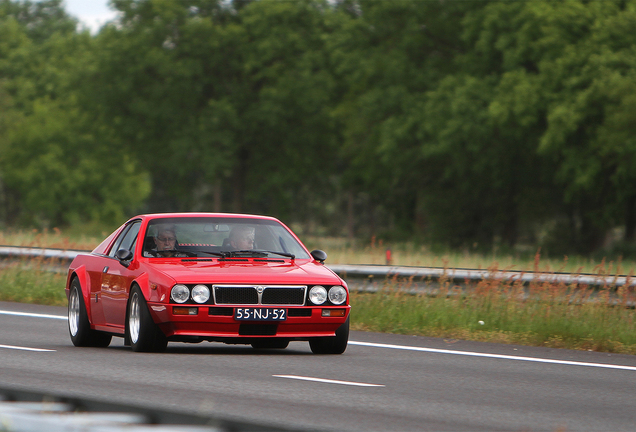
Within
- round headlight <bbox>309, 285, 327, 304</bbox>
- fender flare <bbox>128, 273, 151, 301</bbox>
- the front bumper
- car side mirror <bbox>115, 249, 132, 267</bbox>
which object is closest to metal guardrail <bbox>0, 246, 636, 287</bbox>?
round headlight <bbox>309, 285, 327, 304</bbox>

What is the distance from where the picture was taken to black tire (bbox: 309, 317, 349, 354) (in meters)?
11.4

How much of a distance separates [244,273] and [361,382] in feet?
6.30

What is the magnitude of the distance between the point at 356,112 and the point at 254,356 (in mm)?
40517

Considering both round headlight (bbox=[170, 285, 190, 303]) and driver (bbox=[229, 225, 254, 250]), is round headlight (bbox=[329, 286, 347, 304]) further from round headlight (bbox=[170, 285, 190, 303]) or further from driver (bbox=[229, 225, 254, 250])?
round headlight (bbox=[170, 285, 190, 303])

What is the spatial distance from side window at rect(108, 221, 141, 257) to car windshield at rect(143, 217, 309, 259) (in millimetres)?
266

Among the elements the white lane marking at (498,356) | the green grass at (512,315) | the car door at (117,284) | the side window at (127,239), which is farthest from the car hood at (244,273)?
the green grass at (512,315)

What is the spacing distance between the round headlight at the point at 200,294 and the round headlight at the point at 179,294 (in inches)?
2.4

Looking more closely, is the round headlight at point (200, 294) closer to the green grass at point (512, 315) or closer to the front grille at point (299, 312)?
the front grille at point (299, 312)

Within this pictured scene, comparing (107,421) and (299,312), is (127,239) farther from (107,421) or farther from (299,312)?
(107,421)

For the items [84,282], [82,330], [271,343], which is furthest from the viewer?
[84,282]

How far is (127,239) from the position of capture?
39.9ft

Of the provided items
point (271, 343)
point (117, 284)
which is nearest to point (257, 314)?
point (271, 343)

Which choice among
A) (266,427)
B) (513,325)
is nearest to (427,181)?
(513,325)

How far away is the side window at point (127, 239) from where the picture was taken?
11.9 metres
